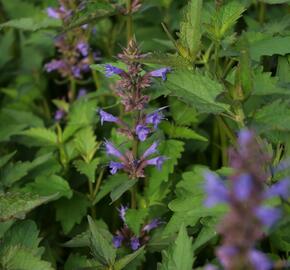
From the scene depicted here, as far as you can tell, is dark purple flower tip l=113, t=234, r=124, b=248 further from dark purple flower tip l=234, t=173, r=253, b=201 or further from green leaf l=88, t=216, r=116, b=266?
dark purple flower tip l=234, t=173, r=253, b=201

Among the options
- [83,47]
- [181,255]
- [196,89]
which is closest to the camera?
[181,255]

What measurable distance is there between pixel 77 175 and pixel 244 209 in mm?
1824

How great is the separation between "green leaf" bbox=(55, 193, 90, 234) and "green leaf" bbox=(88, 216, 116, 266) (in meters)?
0.57

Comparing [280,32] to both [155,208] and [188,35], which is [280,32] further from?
[155,208]

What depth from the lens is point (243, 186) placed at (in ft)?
3.21

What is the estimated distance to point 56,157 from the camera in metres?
2.73

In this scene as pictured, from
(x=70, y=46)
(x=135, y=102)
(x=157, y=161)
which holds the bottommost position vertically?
(x=157, y=161)

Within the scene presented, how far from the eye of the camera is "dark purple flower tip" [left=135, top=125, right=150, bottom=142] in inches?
84.1

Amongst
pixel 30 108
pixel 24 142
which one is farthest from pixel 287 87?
pixel 30 108

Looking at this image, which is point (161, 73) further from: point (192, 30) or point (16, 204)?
point (16, 204)

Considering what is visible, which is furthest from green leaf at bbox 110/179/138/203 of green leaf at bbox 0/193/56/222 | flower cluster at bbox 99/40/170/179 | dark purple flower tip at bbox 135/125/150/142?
green leaf at bbox 0/193/56/222

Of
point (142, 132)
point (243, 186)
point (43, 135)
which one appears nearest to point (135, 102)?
point (142, 132)

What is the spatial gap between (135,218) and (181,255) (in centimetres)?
50

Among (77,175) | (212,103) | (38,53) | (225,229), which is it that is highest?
(225,229)
